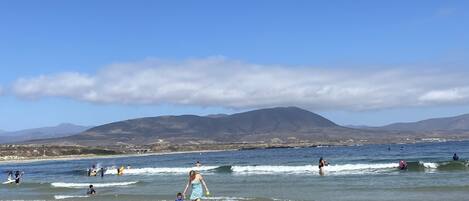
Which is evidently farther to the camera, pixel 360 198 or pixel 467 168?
pixel 467 168

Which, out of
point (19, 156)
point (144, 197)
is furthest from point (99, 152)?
point (144, 197)

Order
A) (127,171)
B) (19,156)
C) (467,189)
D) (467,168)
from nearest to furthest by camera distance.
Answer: (467,189)
(467,168)
(127,171)
(19,156)

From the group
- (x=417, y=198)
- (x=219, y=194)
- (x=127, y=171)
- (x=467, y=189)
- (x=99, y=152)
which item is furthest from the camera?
(x=99, y=152)

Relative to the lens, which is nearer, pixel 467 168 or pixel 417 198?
pixel 417 198

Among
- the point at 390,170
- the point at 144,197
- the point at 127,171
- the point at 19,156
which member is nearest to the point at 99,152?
the point at 19,156

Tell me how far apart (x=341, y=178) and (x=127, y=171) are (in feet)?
98.4

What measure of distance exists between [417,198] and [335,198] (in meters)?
3.89

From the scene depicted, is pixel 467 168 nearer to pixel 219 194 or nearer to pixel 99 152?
pixel 219 194

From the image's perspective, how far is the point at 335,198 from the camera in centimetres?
2888

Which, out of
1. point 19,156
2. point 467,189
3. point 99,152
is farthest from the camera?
point 99,152

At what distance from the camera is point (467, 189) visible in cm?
3055

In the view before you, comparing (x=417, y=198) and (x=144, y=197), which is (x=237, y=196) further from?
(x=417, y=198)

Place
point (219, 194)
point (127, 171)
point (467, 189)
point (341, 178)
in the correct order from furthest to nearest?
point (127, 171)
point (341, 178)
point (219, 194)
point (467, 189)

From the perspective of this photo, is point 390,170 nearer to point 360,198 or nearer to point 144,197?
point 360,198
